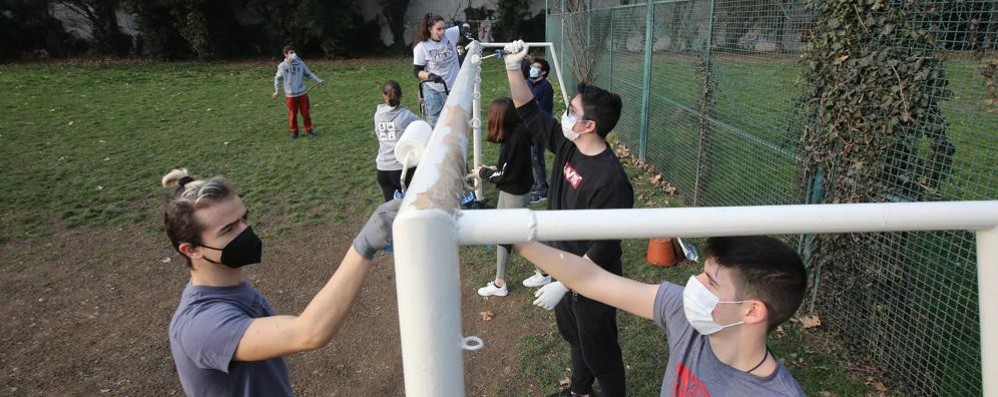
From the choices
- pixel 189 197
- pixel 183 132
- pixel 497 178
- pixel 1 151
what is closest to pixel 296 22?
pixel 183 132

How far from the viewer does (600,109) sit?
294 centimetres

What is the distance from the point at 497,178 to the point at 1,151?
903 centimetres

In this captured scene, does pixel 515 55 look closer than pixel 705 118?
Yes

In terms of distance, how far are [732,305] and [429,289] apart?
3.31 feet

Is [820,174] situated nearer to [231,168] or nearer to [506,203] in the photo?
[506,203]

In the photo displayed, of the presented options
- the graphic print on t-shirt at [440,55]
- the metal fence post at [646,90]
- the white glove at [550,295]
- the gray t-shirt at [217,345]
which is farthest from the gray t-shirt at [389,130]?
the gray t-shirt at [217,345]

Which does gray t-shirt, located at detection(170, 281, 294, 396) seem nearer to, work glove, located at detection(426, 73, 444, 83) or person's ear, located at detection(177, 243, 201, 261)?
person's ear, located at detection(177, 243, 201, 261)

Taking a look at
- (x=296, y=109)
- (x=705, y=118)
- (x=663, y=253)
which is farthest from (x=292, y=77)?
(x=663, y=253)

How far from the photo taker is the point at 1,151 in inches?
357

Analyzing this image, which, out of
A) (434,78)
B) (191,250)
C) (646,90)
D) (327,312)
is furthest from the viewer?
(646,90)

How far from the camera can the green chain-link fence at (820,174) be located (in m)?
3.11

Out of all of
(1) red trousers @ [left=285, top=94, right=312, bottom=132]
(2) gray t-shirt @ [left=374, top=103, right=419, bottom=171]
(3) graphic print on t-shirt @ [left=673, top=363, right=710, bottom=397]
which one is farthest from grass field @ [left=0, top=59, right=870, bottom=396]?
(3) graphic print on t-shirt @ [left=673, top=363, right=710, bottom=397]

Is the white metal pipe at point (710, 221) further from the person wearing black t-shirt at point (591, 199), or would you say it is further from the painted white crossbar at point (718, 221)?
the person wearing black t-shirt at point (591, 199)

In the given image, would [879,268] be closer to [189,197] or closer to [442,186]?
[442,186]
